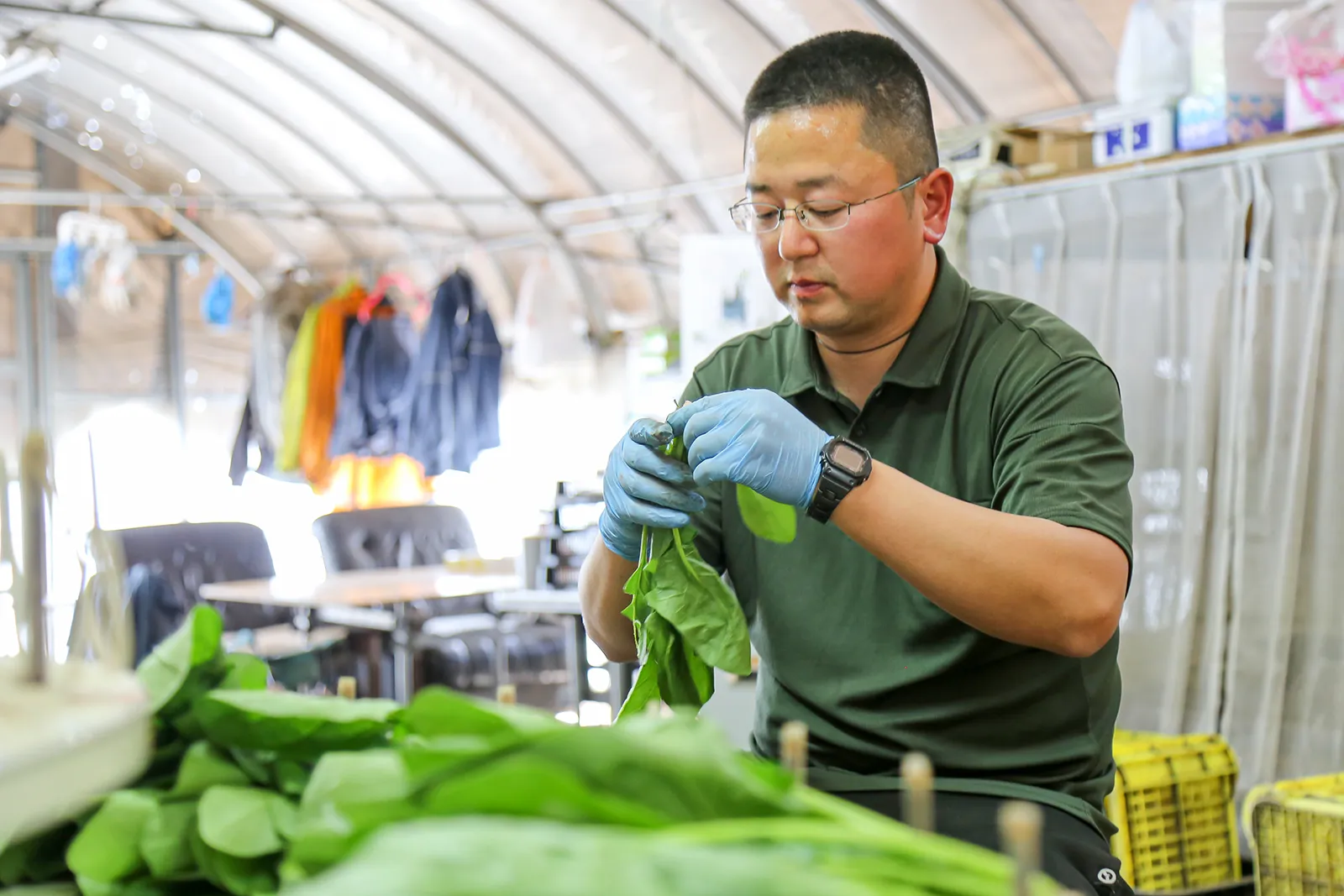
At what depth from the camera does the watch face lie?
143 cm

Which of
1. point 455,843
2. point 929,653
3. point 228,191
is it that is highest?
point 228,191

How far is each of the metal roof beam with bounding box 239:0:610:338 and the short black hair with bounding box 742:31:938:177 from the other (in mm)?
5262

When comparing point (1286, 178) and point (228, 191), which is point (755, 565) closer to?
point (1286, 178)

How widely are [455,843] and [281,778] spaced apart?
43 centimetres

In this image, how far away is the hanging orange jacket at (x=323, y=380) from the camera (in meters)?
7.19

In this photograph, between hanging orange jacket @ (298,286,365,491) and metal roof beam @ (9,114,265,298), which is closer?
hanging orange jacket @ (298,286,365,491)

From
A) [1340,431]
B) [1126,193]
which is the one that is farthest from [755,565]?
[1126,193]

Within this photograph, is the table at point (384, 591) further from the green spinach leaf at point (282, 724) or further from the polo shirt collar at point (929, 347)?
the green spinach leaf at point (282, 724)

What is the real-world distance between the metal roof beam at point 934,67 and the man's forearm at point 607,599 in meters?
3.63

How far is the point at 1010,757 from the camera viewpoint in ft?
4.98

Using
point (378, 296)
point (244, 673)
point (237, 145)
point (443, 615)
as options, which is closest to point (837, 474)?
point (244, 673)

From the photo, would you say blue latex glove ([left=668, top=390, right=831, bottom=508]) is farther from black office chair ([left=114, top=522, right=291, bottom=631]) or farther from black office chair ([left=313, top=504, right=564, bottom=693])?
black office chair ([left=114, top=522, right=291, bottom=631])

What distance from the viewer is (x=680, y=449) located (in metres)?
1.64

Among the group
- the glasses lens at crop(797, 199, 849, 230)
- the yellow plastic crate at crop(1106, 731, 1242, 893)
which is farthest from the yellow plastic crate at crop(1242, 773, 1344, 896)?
the glasses lens at crop(797, 199, 849, 230)
